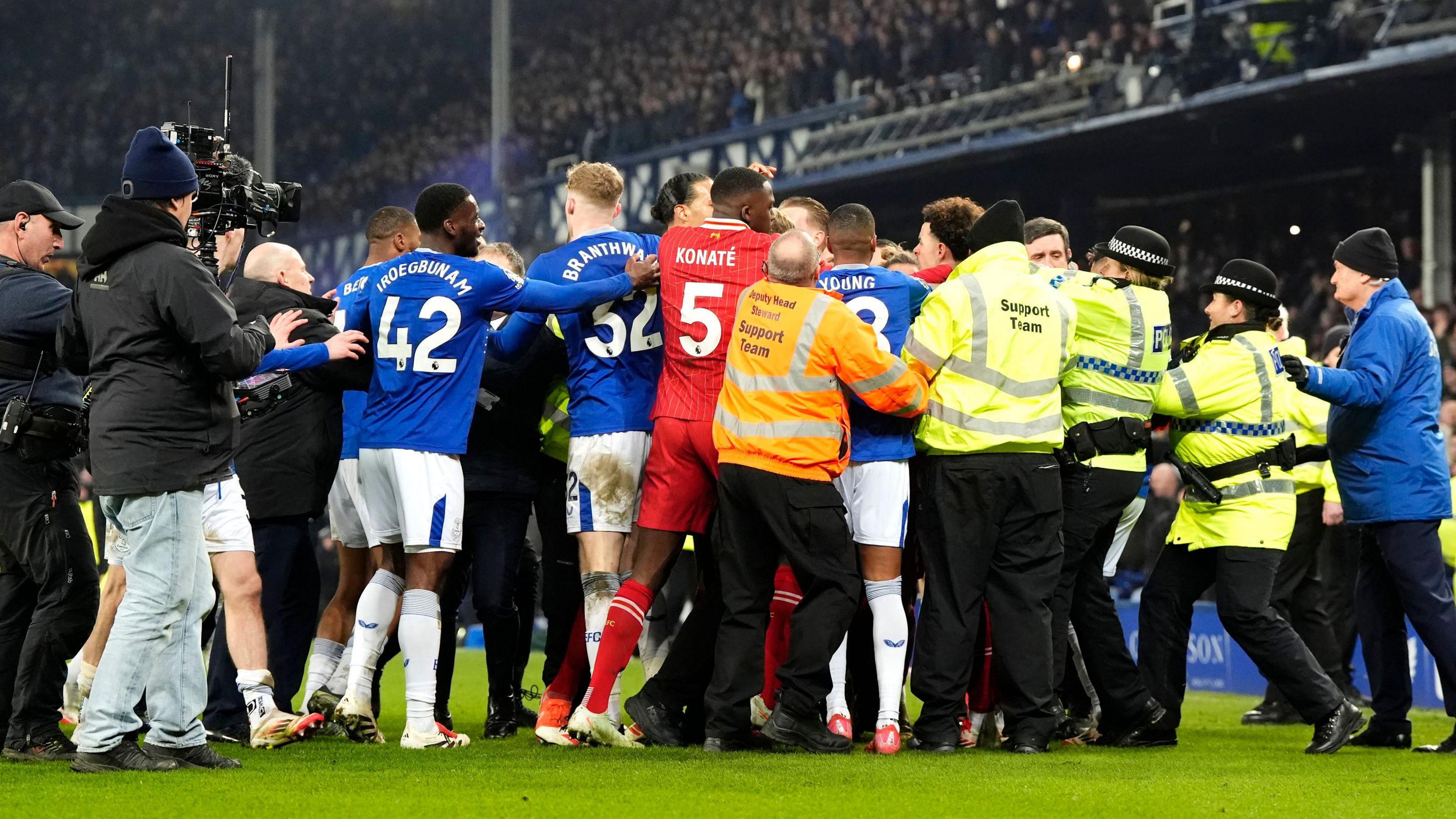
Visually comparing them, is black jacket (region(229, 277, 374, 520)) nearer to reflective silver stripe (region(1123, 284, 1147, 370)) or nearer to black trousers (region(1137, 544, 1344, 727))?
reflective silver stripe (region(1123, 284, 1147, 370))

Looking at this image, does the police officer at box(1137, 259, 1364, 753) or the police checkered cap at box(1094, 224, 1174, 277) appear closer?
the police officer at box(1137, 259, 1364, 753)

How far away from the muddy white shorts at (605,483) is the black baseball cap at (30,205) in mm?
2146

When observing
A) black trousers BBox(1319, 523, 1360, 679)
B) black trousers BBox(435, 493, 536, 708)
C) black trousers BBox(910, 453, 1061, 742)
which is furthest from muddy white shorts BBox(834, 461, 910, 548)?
black trousers BBox(1319, 523, 1360, 679)

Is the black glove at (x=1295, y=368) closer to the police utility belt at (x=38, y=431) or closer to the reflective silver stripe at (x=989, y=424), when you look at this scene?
the reflective silver stripe at (x=989, y=424)

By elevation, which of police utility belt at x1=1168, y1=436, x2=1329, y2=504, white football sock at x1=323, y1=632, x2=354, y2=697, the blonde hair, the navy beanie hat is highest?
the blonde hair

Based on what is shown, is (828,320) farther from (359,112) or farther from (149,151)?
(359,112)

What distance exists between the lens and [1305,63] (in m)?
15.1

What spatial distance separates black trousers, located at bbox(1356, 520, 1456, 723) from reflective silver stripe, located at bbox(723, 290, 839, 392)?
112 inches

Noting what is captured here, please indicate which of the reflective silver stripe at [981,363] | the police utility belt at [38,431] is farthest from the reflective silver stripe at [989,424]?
the police utility belt at [38,431]

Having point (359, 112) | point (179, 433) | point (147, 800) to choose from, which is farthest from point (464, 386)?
point (359, 112)

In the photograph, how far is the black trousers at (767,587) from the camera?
5996mm

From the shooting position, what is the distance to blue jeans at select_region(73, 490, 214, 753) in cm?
526

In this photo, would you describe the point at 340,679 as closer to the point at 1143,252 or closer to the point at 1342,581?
the point at 1143,252

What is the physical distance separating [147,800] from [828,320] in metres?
2.83
